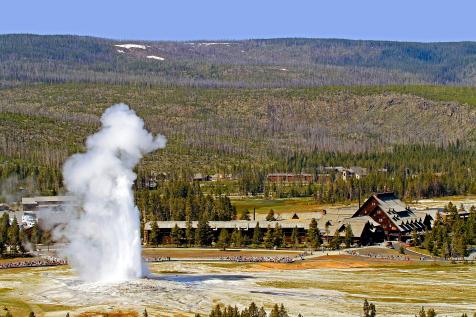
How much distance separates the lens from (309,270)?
350 ft

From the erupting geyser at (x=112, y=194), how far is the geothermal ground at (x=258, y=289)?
231cm

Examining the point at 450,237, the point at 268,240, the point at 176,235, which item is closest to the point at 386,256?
the point at 450,237

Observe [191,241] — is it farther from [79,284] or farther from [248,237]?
[79,284]

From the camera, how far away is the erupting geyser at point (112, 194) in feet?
295

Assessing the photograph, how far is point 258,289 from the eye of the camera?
88.8m

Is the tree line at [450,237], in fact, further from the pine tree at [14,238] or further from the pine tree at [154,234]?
the pine tree at [14,238]

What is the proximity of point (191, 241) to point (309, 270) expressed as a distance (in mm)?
31715

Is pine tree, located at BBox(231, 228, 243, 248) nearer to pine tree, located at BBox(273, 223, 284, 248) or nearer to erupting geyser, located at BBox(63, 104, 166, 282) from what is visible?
pine tree, located at BBox(273, 223, 284, 248)

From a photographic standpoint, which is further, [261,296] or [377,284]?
[377,284]

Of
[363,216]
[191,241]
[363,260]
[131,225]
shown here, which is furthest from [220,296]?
[363,216]

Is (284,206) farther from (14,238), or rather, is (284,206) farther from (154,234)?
(14,238)

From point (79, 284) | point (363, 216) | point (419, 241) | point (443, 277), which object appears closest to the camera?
point (79, 284)

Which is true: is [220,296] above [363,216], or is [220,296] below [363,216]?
below

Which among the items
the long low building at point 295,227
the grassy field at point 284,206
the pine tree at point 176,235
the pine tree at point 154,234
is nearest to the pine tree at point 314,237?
the long low building at point 295,227
